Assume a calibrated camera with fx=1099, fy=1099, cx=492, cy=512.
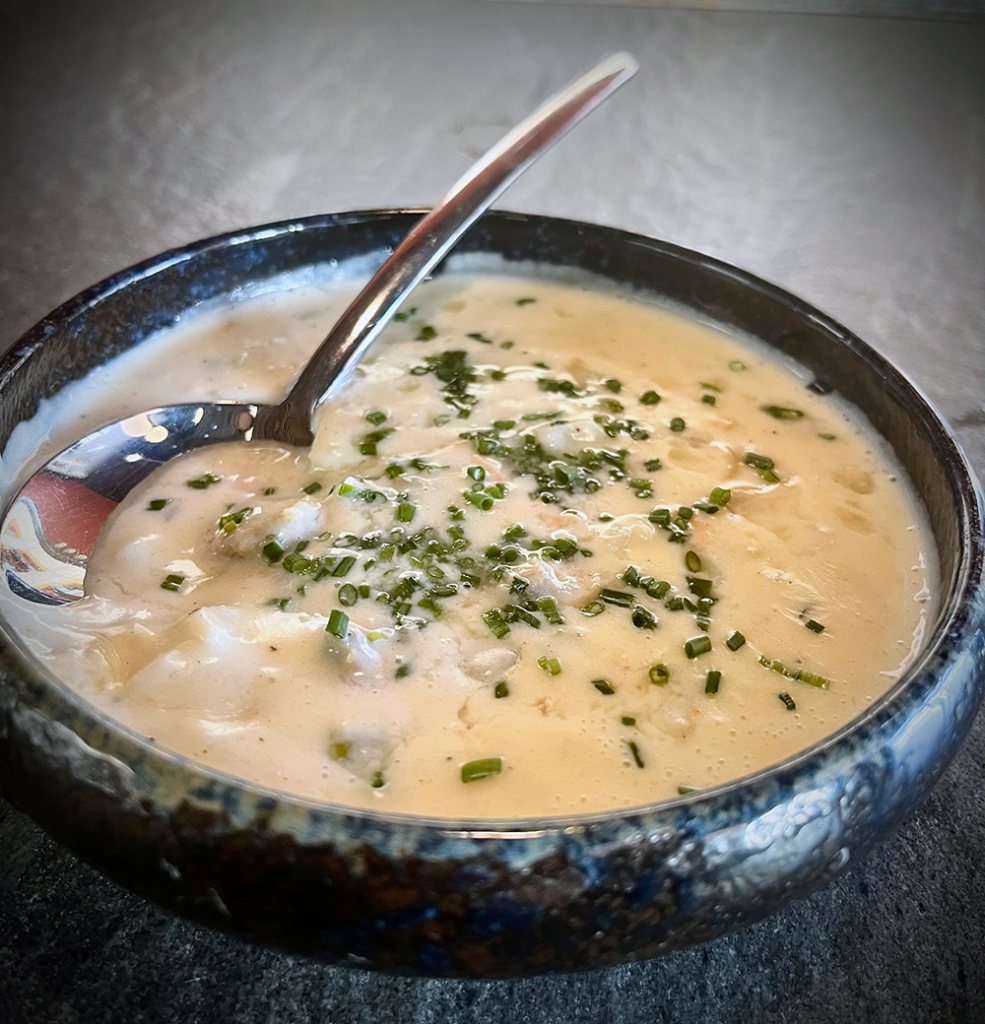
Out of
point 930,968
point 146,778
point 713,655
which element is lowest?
point 930,968

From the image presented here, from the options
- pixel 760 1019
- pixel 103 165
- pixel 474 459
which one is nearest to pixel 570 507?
pixel 474 459

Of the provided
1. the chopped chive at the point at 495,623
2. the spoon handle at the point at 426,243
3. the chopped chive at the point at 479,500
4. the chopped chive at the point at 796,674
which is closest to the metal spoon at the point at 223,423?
the spoon handle at the point at 426,243

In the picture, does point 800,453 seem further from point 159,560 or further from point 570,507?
point 159,560

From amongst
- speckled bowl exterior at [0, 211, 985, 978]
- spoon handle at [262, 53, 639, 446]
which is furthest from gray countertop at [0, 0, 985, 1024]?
spoon handle at [262, 53, 639, 446]

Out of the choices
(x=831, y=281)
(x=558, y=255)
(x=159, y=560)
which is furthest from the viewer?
(x=831, y=281)

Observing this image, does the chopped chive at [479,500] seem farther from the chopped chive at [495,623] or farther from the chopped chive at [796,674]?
Result: the chopped chive at [796,674]

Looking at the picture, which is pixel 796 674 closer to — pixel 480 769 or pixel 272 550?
pixel 480 769

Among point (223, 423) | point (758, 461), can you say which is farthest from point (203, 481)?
point (758, 461)
